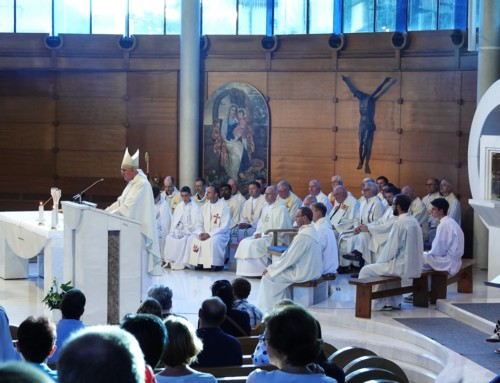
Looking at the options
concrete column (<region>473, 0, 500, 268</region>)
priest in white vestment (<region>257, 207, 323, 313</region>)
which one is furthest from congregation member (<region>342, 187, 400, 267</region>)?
priest in white vestment (<region>257, 207, 323, 313</region>)

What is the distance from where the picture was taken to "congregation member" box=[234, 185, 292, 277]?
42.7 ft

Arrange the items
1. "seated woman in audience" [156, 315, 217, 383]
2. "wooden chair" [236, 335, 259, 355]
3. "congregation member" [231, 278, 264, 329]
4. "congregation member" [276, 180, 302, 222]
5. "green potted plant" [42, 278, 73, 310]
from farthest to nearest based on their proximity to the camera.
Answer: "congregation member" [276, 180, 302, 222]
"green potted plant" [42, 278, 73, 310]
"congregation member" [231, 278, 264, 329]
"wooden chair" [236, 335, 259, 355]
"seated woman in audience" [156, 315, 217, 383]

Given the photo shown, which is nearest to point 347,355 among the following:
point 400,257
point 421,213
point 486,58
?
point 400,257

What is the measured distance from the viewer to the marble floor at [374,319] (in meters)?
8.19

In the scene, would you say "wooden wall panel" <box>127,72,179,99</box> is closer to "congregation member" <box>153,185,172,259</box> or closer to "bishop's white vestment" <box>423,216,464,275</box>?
"congregation member" <box>153,185,172,259</box>

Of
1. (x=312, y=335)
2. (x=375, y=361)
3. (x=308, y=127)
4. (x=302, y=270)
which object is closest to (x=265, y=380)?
(x=312, y=335)

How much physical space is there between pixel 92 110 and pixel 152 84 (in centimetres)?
122

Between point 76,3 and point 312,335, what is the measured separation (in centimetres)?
1467

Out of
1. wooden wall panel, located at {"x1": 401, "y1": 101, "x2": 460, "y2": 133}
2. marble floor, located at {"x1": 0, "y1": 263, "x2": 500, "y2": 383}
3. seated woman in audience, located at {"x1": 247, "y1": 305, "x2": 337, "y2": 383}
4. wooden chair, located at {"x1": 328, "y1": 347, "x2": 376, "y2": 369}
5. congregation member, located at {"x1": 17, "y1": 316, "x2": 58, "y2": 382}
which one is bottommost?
marble floor, located at {"x1": 0, "y1": 263, "x2": 500, "y2": 383}

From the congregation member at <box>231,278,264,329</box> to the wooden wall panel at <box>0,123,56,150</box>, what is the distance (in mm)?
10652

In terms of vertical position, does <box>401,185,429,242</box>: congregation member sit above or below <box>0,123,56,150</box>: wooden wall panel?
below

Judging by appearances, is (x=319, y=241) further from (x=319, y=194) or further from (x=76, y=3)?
(x=76, y=3)

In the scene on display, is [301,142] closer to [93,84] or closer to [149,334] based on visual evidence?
[93,84]

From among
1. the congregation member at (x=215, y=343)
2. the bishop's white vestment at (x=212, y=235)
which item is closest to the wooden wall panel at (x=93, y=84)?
the bishop's white vestment at (x=212, y=235)
